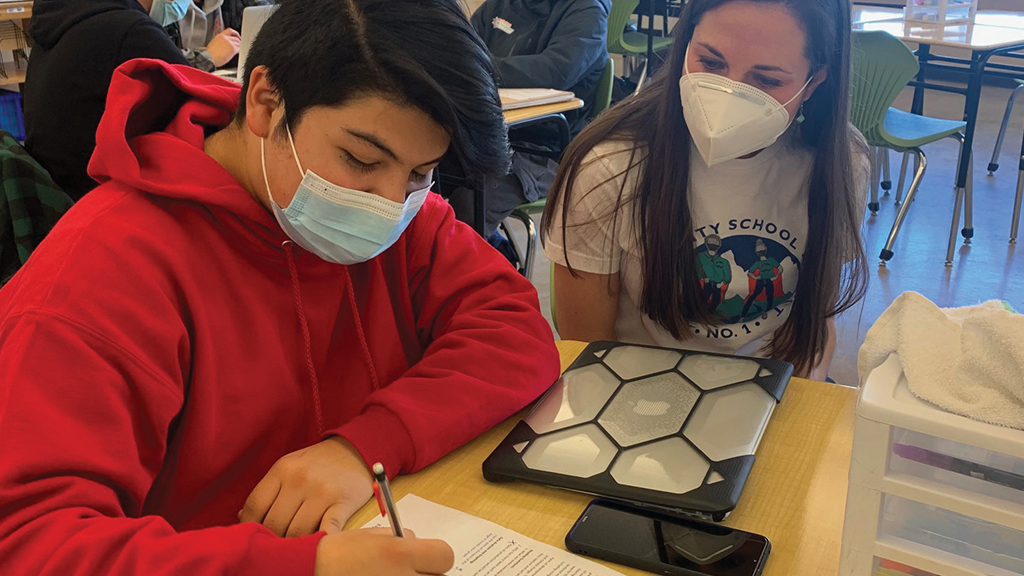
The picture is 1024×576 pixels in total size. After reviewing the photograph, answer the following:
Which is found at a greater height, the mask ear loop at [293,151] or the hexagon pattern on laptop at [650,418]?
the mask ear loop at [293,151]

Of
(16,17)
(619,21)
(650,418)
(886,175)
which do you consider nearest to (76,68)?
(650,418)

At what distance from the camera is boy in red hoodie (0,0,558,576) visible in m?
0.66

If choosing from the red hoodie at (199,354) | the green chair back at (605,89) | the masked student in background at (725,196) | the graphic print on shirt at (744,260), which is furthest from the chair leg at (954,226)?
the red hoodie at (199,354)

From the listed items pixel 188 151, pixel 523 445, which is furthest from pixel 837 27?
pixel 188 151

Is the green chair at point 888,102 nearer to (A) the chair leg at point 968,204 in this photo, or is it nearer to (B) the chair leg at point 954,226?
(B) the chair leg at point 954,226

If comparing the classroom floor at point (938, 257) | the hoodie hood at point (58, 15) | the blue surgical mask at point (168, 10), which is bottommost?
the classroom floor at point (938, 257)

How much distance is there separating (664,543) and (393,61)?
0.50 meters

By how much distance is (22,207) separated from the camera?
1.43 metres

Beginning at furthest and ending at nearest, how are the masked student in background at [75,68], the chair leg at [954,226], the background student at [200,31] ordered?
the chair leg at [954,226] → the background student at [200,31] → the masked student in background at [75,68]

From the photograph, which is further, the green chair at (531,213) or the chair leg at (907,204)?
the chair leg at (907,204)

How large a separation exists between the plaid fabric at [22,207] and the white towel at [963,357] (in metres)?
1.30

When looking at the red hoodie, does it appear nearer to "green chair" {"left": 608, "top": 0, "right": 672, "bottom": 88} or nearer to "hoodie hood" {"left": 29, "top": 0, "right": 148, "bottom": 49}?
"hoodie hood" {"left": 29, "top": 0, "right": 148, "bottom": 49}

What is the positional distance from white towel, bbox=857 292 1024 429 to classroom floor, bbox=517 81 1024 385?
5.98 ft

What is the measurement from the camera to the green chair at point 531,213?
2.65 m
